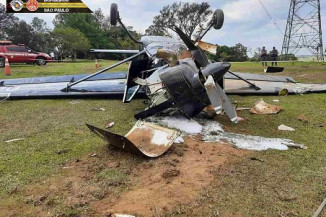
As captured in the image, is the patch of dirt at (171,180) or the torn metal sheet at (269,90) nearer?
the patch of dirt at (171,180)

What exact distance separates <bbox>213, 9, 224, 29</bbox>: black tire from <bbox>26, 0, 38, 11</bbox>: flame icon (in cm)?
2042

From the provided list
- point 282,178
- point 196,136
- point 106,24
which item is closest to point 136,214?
point 282,178

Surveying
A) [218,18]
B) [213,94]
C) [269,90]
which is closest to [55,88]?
[218,18]

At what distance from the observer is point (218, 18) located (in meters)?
6.91

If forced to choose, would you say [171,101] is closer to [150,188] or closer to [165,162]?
[165,162]

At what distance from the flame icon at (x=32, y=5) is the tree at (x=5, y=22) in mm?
25818

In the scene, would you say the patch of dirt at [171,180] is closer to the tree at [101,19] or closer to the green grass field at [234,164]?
the green grass field at [234,164]

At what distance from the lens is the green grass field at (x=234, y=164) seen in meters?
2.74

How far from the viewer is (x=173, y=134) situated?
427cm

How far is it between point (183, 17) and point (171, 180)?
56091mm

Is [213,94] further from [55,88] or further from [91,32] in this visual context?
[91,32]

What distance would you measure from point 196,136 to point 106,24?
74.3m
